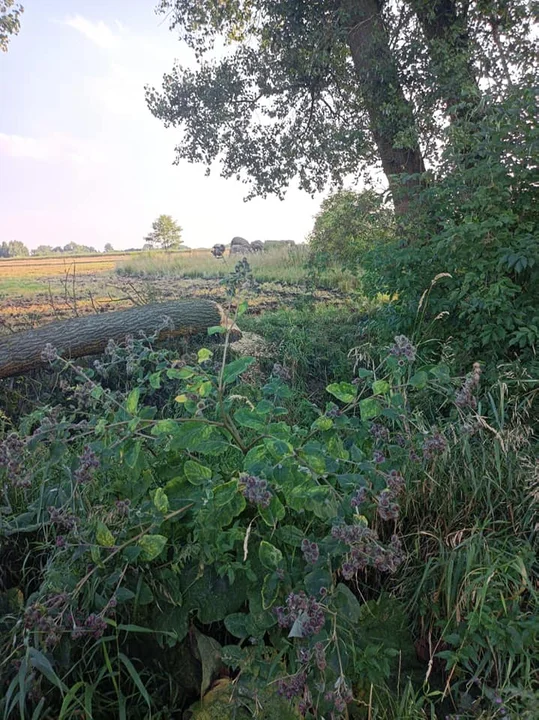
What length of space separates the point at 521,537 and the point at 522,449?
0.52 m

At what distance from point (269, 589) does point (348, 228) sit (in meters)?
6.19

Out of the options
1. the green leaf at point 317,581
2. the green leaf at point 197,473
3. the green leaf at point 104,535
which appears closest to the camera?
the green leaf at point 317,581

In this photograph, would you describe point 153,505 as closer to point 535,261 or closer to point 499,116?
point 535,261

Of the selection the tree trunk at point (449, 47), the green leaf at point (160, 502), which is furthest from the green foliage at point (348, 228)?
the green leaf at point (160, 502)

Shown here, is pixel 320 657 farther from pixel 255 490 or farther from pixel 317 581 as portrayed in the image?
pixel 255 490

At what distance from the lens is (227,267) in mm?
9555

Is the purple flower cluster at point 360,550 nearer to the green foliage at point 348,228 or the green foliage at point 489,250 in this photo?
the green foliage at point 489,250

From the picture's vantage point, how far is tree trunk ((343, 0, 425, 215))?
6270mm

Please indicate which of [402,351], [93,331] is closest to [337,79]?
[93,331]

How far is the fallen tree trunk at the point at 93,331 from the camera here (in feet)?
14.8

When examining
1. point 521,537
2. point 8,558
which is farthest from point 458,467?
point 8,558

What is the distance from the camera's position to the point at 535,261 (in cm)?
308

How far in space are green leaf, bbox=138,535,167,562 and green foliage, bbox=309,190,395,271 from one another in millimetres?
5432

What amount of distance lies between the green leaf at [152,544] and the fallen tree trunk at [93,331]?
9.37 ft
